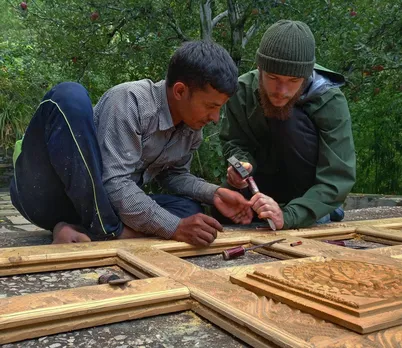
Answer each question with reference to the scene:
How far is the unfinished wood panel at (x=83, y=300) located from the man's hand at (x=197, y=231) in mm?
552

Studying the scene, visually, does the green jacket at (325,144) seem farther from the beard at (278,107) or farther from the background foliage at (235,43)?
the background foliage at (235,43)

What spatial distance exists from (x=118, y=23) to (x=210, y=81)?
2901 millimetres

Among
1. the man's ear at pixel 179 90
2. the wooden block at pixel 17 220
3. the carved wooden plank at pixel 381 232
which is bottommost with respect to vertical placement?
the wooden block at pixel 17 220

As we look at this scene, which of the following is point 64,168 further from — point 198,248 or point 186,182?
point 186,182

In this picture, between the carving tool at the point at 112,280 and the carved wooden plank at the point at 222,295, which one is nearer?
the carved wooden plank at the point at 222,295

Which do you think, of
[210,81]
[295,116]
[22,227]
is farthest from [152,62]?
[210,81]

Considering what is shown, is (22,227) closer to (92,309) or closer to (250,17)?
(250,17)

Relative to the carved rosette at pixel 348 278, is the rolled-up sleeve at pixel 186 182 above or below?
above

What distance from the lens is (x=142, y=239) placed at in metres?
2.03

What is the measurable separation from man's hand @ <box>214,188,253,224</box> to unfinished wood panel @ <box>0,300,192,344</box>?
107 cm

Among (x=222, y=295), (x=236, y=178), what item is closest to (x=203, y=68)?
(x=236, y=178)

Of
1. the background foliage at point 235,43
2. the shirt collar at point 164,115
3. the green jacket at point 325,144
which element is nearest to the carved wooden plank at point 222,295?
the shirt collar at point 164,115

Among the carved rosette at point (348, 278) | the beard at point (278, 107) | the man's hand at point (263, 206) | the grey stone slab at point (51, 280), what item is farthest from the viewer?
the beard at point (278, 107)

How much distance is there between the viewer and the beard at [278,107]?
2.45 m
